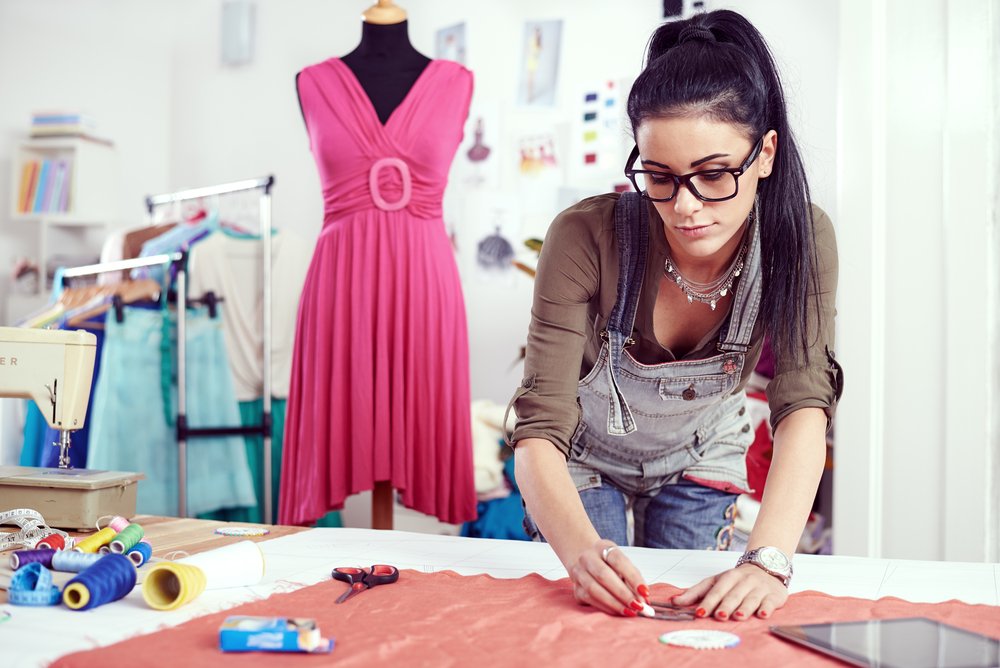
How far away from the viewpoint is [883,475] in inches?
91.3

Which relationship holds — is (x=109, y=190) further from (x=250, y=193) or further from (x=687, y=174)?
(x=687, y=174)

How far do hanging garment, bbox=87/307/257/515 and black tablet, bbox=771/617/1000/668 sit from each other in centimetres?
248

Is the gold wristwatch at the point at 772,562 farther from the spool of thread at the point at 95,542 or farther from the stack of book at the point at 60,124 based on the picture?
the stack of book at the point at 60,124

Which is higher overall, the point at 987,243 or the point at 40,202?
the point at 40,202

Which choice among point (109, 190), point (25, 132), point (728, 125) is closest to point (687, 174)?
point (728, 125)

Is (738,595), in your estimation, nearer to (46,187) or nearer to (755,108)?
(755,108)

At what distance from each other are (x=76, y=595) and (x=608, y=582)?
0.57 m

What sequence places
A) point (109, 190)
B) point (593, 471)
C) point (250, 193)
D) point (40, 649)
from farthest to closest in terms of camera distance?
point (109, 190)
point (250, 193)
point (593, 471)
point (40, 649)

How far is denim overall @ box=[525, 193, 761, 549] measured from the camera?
1.41 m

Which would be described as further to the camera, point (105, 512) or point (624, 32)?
point (624, 32)

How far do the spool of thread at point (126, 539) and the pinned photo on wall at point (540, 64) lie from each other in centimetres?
276

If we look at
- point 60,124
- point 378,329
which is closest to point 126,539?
point 378,329

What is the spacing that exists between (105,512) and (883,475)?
1811 millimetres

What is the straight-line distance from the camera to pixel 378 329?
7.72 feet
